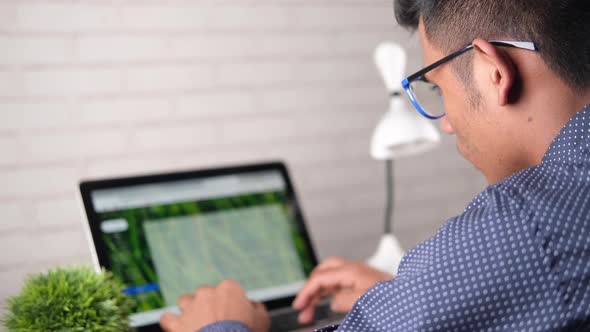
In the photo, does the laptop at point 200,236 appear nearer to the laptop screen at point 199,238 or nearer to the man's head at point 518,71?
the laptop screen at point 199,238

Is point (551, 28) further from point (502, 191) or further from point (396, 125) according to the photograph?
point (396, 125)

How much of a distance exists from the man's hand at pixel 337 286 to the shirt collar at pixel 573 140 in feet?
1.63

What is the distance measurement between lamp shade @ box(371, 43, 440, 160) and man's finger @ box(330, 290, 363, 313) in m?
0.41

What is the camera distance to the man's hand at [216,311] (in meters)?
0.98

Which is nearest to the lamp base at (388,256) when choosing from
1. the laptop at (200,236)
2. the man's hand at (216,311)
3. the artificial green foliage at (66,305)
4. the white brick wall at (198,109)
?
the laptop at (200,236)

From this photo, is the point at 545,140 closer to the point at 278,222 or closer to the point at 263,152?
the point at 278,222

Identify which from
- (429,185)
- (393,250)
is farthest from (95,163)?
(429,185)

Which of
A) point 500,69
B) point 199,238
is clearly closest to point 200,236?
point 199,238

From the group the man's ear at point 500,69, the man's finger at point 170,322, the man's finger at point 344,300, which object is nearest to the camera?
the man's ear at point 500,69

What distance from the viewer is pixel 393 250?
146 cm

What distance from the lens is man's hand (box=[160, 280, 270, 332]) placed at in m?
0.98

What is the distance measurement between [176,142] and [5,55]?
42cm

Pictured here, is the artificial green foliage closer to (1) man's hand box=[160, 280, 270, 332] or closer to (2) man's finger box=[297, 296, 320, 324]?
(1) man's hand box=[160, 280, 270, 332]

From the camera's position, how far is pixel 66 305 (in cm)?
85
